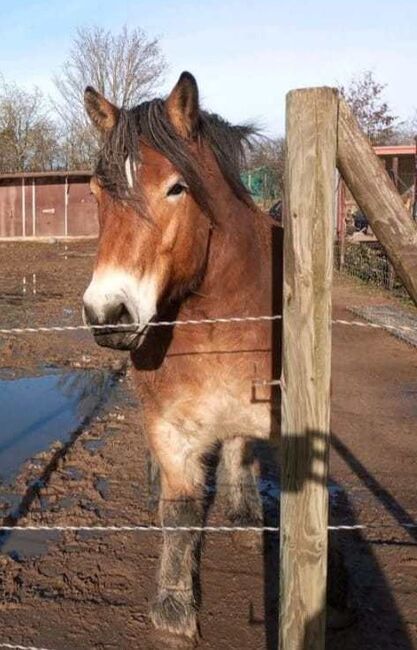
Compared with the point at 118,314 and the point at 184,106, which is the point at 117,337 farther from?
the point at 184,106

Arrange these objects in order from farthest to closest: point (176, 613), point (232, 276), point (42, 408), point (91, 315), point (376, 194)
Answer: point (42, 408) → point (176, 613) → point (232, 276) → point (91, 315) → point (376, 194)

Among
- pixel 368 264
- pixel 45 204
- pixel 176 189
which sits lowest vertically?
pixel 368 264

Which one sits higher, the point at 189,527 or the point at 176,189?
the point at 176,189

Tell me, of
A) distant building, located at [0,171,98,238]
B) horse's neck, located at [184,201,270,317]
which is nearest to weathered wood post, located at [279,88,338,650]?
horse's neck, located at [184,201,270,317]

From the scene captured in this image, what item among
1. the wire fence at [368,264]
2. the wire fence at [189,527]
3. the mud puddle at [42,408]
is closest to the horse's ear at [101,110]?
the wire fence at [189,527]

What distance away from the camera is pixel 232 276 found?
305 cm

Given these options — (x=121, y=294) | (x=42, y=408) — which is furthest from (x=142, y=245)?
(x=42, y=408)

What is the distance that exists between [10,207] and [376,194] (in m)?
26.6

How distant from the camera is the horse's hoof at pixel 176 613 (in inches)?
124

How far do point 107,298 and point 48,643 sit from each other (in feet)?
6.15

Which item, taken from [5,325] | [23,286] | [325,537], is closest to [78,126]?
[23,286]

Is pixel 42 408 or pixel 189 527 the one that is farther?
pixel 42 408

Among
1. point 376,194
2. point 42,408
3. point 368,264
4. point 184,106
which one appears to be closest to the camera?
point 376,194

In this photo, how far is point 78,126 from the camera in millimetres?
38188
